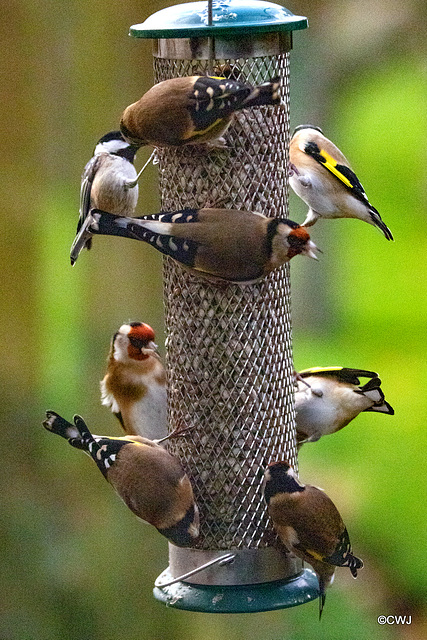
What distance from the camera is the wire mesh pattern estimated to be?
3.09 metres

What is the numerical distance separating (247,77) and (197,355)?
→ 809 mm

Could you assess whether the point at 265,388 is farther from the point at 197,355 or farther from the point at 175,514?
the point at 175,514

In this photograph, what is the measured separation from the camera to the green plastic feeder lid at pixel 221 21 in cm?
288

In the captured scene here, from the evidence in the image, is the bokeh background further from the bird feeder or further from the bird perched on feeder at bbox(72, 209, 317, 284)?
the bird perched on feeder at bbox(72, 209, 317, 284)

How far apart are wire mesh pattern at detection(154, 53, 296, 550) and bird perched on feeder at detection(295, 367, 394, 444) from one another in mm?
276

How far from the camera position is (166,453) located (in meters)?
3.16

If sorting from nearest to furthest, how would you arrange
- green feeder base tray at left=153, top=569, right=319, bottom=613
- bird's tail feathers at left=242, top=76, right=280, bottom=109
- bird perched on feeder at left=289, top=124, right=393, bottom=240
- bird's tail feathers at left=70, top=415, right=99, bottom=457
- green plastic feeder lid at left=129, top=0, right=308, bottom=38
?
bird's tail feathers at left=242, top=76, right=280, bottom=109 → green plastic feeder lid at left=129, top=0, right=308, bottom=38 → green feeder base tray at left=153, top=569, right=319, bottom=613 → bird's tail feathers at left=70, top=415, right=99, bottom=457 → bird perched on feeder at left=289, top=124, right=393, bottom=240

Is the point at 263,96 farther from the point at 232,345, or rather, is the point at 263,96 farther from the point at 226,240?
the point at 232,345

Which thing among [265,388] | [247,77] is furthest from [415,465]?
[247,77]

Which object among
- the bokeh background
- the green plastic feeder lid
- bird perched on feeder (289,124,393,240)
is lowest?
the bokeh background

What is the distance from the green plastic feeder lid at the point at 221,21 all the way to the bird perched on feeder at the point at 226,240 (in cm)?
48

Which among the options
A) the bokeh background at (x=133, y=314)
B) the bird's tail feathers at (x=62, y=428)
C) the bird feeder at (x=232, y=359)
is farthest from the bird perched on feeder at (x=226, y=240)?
the bokeh background at (x=133, y=314)

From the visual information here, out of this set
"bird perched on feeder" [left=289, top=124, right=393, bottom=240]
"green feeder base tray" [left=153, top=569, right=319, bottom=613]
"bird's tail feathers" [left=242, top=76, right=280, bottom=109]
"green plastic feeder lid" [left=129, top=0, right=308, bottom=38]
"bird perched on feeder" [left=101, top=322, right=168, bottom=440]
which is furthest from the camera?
"bird perched on feeder" [left=101, top=322, right=168, bottom=440]

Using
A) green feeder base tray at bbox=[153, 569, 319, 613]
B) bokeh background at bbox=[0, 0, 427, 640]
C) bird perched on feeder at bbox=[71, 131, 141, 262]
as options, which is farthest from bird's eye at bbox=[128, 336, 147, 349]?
bokeh background at bbox=[0, 0, 427, 640]
